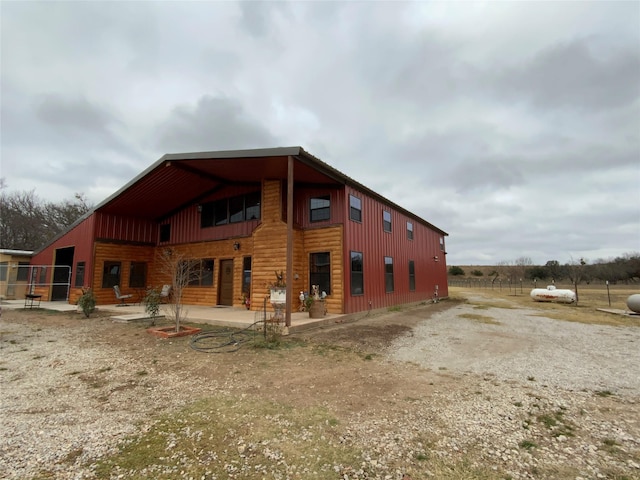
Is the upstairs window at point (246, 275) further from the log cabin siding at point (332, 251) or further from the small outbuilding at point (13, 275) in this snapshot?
the small outbuilding at point (13, 275)

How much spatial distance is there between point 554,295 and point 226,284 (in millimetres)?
19326

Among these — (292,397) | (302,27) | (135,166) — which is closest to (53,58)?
(302,27)

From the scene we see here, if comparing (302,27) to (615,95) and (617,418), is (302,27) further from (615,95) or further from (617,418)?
(615,95)

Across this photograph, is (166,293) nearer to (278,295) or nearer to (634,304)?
(278,295)

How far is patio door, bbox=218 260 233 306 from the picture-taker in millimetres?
12609

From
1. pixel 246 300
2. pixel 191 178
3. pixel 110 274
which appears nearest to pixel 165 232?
pixel 110 274

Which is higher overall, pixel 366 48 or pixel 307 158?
pixel 366 48

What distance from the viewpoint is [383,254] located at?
42.0 feet

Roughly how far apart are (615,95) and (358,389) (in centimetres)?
1525

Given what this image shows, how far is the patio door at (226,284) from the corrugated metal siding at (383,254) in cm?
525

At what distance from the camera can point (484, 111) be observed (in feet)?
42.6

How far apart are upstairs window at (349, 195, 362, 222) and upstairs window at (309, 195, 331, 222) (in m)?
0.77

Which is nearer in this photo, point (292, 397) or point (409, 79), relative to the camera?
point (292, 397)

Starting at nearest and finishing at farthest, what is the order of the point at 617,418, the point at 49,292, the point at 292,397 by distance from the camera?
1. the point at 617,418
2. the point at 292,397
3. the point at 49,292
